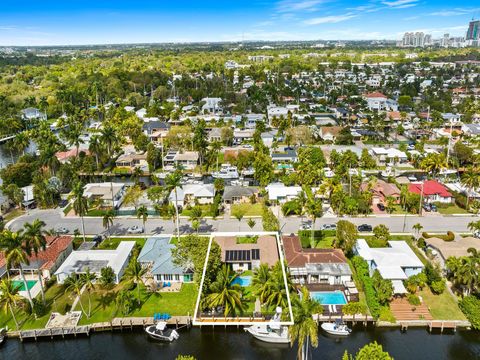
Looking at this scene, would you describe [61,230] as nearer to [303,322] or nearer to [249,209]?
[249,209]

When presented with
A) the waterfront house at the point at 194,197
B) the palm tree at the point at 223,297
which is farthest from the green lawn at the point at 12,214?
the palm tree at the point at 223,297

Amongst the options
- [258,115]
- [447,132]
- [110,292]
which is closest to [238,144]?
[258,115]

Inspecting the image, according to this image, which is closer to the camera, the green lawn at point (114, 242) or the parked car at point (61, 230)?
the green lawn at point (114, 242)

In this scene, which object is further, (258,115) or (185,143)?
(258,115)

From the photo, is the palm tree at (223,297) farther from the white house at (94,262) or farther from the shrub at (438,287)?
the shrub at (438,287)

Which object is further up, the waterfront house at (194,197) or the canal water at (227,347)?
the waterfront house at (194,197)

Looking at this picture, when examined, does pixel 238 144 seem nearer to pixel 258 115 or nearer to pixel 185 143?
pixel 185 143

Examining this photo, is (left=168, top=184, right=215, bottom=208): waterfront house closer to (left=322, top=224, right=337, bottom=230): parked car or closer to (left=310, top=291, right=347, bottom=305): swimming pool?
(left=322, top=224, right=337, bottom=230): parked car

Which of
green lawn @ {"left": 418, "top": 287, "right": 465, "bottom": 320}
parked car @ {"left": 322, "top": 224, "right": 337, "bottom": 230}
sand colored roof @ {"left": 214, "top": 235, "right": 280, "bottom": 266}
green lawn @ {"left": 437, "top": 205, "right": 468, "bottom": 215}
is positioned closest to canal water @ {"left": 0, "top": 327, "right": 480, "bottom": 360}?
green lawn @ {"left": 418, "top": 287, "right": 465, "bottom": 320}
